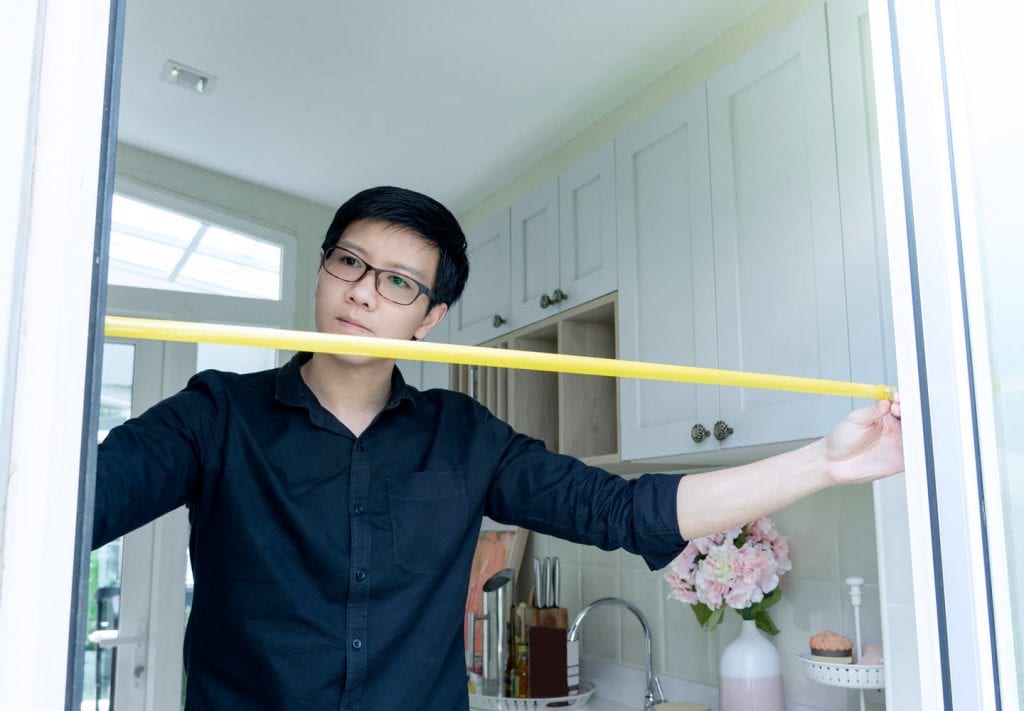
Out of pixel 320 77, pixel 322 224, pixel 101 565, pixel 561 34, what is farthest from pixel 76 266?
pixel 322 224

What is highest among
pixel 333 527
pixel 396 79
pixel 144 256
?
pixel 396 79

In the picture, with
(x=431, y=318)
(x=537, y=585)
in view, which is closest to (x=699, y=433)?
(x=431, y=318)

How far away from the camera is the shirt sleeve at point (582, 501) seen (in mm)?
1146

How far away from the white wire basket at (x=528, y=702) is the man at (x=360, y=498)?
111cm

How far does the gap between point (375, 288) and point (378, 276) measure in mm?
21

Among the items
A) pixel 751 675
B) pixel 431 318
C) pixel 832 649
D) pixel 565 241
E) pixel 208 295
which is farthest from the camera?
pixel 208 295

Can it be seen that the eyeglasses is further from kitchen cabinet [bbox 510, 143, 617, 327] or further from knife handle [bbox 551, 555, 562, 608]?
knife handle [bbox 551, 555, 562, 608]

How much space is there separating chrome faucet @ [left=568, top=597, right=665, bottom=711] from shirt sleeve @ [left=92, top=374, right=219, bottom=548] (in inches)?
54.8

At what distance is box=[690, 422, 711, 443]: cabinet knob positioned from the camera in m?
1.87

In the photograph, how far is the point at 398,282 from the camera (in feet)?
4.48

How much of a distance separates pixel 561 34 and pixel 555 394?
1.09 metres

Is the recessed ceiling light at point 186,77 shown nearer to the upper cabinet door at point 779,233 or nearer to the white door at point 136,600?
the white door at point 136,600

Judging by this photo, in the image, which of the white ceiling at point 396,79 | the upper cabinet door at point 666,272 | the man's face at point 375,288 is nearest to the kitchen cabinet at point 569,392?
the upper cabinet door at point 666,272

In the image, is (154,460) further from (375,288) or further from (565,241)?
(565,241)
